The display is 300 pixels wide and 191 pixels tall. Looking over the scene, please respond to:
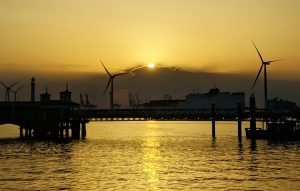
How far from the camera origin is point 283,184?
5800 centimetres

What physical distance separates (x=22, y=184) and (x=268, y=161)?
42237 millimetres

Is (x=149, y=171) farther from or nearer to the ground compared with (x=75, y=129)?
nearer to the ground

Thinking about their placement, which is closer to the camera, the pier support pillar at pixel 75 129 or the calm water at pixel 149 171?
the calm water at pixel 149 171

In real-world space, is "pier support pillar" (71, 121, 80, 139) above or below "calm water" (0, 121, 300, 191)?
above

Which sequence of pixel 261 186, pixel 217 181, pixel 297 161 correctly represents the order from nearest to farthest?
pixel 261 186 → pixel 217 181 → pixel 297 161

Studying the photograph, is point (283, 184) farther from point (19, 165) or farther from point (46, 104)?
point (46, 104)

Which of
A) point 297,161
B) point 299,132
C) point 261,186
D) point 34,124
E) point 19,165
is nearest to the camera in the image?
point 261,186

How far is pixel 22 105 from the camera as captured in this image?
150m

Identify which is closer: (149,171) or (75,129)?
(149,171)

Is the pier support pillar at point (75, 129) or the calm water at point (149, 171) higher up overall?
the pier support pillar at point (75, 129)

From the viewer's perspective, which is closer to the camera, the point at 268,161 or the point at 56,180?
the point at 56,180

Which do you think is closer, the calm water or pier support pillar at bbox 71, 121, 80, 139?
the calm water

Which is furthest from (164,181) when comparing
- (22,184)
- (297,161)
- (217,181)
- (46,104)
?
(46,104)

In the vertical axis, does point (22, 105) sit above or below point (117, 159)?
above
